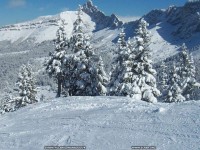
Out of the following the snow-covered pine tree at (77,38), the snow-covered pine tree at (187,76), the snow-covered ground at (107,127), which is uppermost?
the snow-covered pine tree at (77,38)

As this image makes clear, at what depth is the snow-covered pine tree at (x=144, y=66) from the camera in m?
42.6

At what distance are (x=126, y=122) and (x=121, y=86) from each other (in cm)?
2192

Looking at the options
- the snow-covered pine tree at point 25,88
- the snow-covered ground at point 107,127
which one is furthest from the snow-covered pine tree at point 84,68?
the snow-covered ground at point 107,127

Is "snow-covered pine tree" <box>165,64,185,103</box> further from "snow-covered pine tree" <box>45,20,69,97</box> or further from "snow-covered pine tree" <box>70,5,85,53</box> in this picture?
"snow-covered pine tree" <box>45,20,69,97</box>

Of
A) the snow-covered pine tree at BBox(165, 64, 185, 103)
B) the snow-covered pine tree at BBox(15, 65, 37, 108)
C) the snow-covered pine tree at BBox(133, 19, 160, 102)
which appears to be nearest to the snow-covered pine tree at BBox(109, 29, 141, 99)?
the snow-covered pine tree at BBox(133, 19, 160, 102)

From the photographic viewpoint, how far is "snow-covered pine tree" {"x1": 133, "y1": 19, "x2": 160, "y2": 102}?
42.6 metres

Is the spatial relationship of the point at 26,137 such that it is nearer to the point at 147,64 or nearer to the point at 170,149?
the point at 170,149

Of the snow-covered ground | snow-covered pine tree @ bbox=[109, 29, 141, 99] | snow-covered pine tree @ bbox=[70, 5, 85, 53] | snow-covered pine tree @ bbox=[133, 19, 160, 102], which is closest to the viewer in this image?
the snow-covered ground

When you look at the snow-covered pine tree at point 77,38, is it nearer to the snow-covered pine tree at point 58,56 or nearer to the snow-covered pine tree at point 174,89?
the snow-covered pine tree at point 58,56

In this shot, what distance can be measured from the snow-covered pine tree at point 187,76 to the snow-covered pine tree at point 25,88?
19.5 meters

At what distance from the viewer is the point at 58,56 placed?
2119 inches

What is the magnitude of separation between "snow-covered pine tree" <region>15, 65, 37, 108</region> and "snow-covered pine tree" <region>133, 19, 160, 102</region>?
18.2 m

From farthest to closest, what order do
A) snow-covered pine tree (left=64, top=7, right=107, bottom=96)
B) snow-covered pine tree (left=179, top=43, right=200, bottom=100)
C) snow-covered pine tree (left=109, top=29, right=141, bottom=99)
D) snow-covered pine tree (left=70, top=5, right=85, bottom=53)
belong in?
snow-covered pine tree (left=179, top=43, right=200, bottom=100) < snow-covered pine tree (left=70, top=5, right=85, bottom=53) < snow-covered pine tree (left=64, top=7, right=107, bottom=96) < snow-covered pine tree (left=109, top=29, right=141, bottom=99)

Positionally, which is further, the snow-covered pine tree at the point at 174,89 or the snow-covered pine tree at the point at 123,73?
the snow-covered pine tree at the point at 174,89
